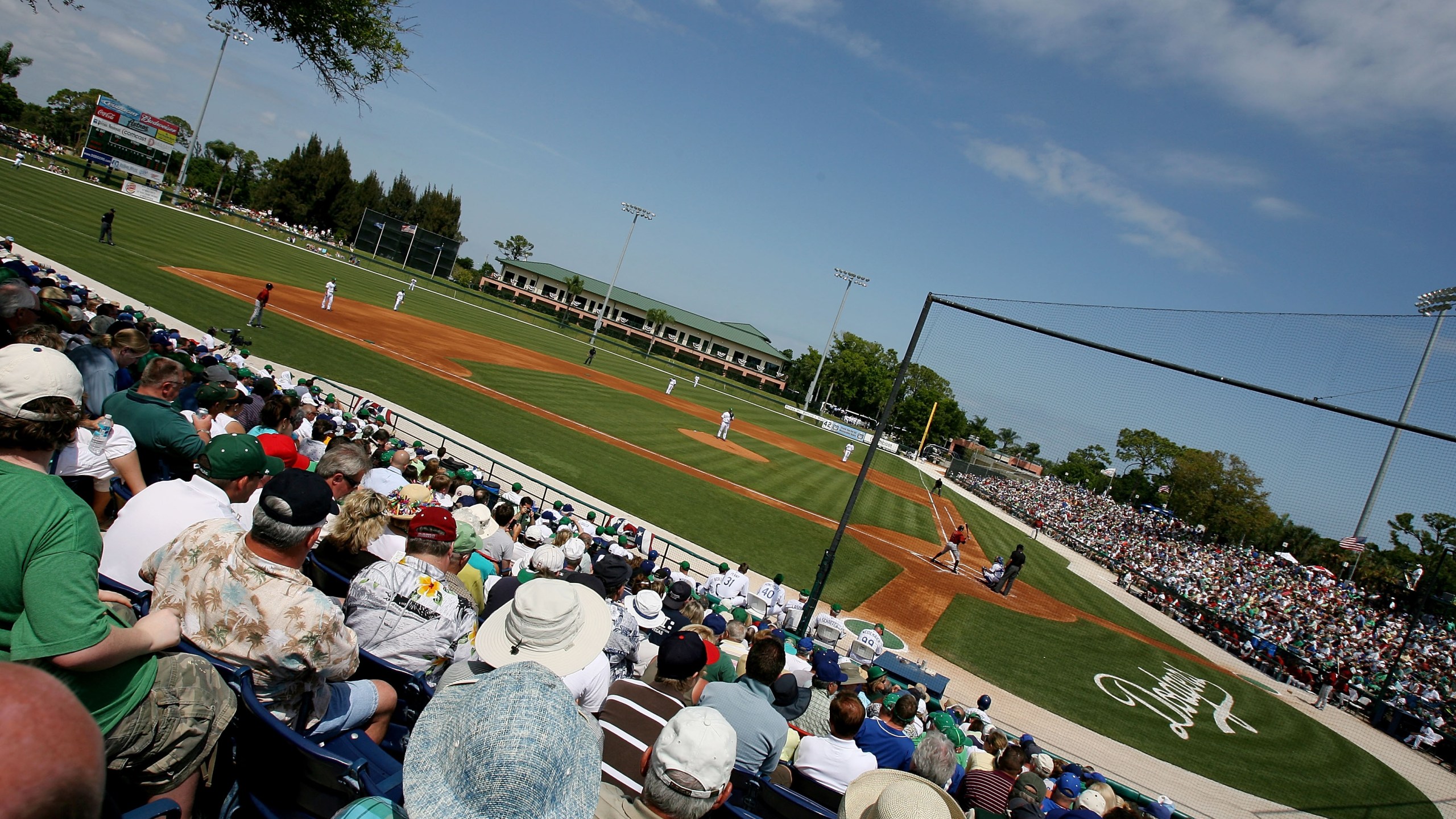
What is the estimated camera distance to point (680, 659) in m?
4.45

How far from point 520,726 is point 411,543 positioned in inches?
103

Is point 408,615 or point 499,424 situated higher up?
point 408,615

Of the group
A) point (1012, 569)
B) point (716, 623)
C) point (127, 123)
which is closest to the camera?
point (716, 623)

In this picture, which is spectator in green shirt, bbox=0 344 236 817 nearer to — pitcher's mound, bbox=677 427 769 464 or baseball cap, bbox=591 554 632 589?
baseball cap, bbox=591 554 632 589

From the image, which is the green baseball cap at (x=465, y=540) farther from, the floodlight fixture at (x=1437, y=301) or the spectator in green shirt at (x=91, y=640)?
the floodlight fixture at (x=1437, y=301)

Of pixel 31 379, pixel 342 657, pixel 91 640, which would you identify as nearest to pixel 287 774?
pixel 342 657

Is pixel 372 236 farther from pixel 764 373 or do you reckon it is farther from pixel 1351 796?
pixel 1351 796

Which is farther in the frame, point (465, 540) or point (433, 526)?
point (465, 540)

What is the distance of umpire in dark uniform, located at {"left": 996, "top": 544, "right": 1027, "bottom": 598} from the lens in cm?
2148

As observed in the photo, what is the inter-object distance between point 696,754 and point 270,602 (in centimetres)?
190

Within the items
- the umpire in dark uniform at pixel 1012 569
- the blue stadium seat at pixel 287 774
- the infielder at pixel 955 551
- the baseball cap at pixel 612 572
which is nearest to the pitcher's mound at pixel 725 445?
the infielder at pixel 955 551

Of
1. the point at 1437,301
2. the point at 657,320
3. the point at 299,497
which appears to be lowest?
the point at 299,497

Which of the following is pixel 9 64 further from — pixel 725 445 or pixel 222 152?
pixel 725 445

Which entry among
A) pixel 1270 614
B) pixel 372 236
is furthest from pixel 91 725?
pixel 372 236
